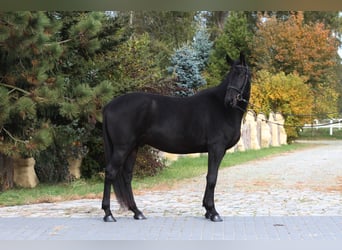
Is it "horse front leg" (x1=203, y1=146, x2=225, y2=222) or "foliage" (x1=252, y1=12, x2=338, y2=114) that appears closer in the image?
"horse front leg" (x1=203, y1=146, x2=225, y2=222)

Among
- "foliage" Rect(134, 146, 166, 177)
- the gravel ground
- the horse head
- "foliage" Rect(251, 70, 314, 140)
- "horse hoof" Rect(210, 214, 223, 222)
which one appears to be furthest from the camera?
"foliage" Rect(251, 70, 314, 140)

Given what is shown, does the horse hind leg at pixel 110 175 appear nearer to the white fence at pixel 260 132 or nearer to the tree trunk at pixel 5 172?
the tree trunk at pixel 5 172

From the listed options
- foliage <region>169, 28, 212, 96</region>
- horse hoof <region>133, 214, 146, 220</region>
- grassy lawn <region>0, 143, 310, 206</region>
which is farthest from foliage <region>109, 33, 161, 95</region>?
foliage <region>169, 28, 212, 96</region>

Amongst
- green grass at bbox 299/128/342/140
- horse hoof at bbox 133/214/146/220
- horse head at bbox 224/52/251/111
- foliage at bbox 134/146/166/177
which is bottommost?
green grass at bbox 299/128/342/140

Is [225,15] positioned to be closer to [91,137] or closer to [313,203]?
[91,137]

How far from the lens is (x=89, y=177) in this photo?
1287 cm

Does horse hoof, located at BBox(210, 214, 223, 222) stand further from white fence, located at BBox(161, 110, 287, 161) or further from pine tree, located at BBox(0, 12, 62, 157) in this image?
white fence, located at BBox(161, 110, 287, 161)

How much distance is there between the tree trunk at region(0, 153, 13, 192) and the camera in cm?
1111

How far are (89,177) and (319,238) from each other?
24.9ft

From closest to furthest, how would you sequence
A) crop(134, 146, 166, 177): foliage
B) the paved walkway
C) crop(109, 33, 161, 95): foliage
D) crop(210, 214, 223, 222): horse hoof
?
the paved walkway → crop(210, 214, 223, 222): horse hoof → crop(109, 33, 161, 95): foliage → crop(134, 146, 166, 177): foliage

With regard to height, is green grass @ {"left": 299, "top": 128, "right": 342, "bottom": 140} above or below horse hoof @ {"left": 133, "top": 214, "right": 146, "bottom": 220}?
below

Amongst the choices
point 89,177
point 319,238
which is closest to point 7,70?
point 89,177

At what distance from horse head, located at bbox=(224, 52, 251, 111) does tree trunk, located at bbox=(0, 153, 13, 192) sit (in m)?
5.74

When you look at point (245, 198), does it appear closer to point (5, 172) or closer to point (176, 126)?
point (176, 126)
